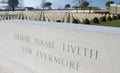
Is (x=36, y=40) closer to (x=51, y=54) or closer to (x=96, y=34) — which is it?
(x=51, y=54)

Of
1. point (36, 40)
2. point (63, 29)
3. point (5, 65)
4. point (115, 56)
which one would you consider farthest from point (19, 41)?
point (115, 56)

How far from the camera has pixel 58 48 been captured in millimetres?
3889

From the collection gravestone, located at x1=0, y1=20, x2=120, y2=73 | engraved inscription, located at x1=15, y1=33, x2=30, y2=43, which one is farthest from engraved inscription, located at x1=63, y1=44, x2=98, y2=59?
engraved inscription, located at x1=15, y1=33, x2=30, y2=43

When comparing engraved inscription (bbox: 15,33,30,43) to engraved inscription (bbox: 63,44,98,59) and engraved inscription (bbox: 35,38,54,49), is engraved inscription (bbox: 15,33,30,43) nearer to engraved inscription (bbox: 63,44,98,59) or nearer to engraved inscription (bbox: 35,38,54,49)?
engraved inscription (bbox: 35,38,54,49)

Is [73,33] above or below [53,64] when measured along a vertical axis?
above

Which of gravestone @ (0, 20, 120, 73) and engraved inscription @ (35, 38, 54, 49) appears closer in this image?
gravestone @ (0, 20, 120, 73)

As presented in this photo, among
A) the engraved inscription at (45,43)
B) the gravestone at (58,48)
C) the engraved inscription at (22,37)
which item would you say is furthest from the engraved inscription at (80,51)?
the engraved inscription at (22,37)

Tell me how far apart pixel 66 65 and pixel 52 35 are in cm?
52

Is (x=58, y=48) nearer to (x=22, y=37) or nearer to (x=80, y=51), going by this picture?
(x=80, y=51)

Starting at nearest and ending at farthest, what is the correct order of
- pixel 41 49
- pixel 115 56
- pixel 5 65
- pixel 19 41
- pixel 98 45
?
pixel 115 56 → pixel 98 45 → pixel 41 49 → pixel 19 41 → pixel 5 65

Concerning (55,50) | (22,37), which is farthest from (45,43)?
(22,37)

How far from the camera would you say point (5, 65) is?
18.4 feet

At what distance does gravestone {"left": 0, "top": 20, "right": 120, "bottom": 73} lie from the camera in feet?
10.2

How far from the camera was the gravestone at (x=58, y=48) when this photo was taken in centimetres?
311
